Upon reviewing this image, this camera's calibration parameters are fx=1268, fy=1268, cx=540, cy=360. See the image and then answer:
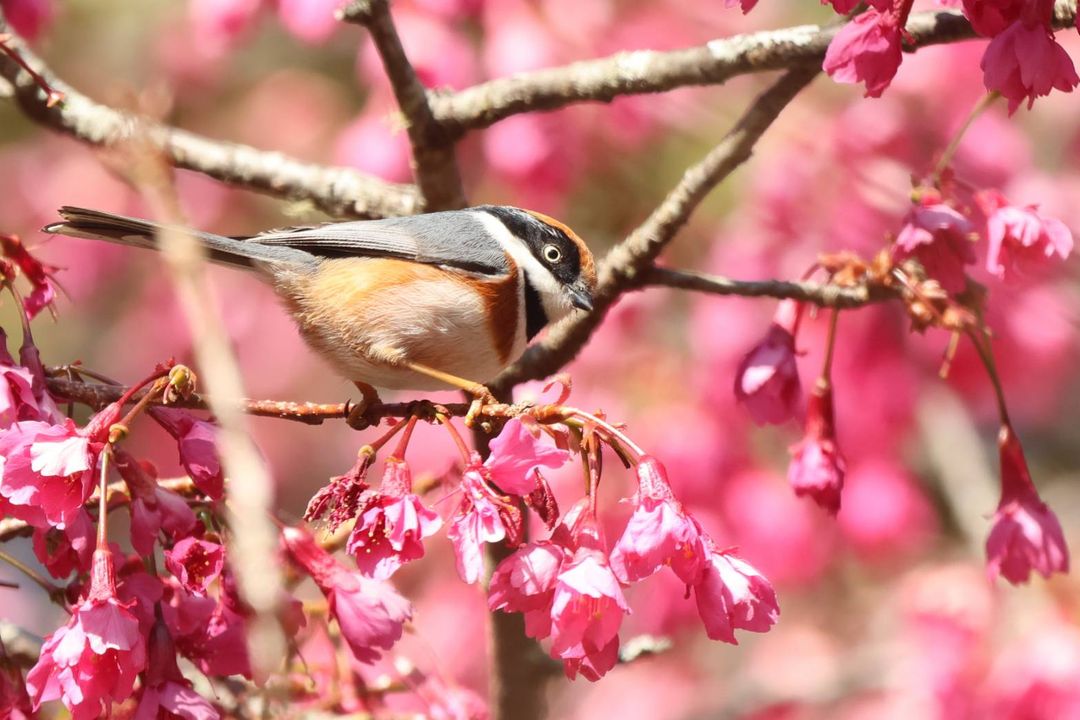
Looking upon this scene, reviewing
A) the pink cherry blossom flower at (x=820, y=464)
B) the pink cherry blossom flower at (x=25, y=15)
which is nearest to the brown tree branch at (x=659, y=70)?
the pink cherry blossom flower at (x=820, y=464)

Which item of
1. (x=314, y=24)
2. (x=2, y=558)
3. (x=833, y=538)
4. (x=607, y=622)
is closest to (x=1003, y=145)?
(x=833, y=538)

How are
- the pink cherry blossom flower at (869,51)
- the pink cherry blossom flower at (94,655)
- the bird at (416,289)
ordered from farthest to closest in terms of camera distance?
1. the bird at (416,289)
2. the pink cherry blossom flower at (869,51)
3. the pink cherry blossom flower at (94,655)

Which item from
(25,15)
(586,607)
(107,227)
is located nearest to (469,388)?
(586,607)

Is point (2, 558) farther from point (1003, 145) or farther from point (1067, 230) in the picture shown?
point (1003, 145)

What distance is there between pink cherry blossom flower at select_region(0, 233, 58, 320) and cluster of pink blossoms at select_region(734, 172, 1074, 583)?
1087mm

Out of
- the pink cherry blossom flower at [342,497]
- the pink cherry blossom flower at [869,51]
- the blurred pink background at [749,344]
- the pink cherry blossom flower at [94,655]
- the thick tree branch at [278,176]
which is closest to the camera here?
the pink cherry blossom flower at [94,655]

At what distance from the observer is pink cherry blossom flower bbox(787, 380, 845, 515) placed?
204 centimetres

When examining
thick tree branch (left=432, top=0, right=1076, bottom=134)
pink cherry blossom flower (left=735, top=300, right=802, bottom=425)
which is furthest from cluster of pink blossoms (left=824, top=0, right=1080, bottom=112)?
pink cherry blossom flower (left=735, top=300, right=802, bottom=425)

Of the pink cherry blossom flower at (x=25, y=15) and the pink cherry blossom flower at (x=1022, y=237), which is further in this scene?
the pink cherry blossom flower at (x=25, y=15)

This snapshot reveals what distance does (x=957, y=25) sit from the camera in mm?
1909

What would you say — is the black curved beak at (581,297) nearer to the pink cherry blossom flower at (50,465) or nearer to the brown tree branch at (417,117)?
the brown tree branch at (417,117)

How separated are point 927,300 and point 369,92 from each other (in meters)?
3.89

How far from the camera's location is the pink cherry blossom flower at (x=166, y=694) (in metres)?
1.51

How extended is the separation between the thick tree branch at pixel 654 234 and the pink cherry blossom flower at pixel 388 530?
0.79 m
